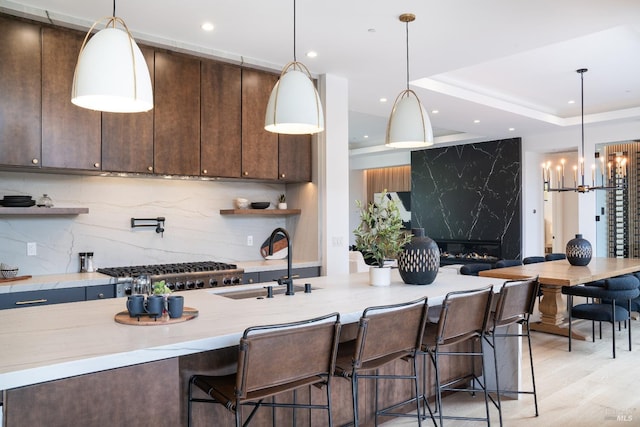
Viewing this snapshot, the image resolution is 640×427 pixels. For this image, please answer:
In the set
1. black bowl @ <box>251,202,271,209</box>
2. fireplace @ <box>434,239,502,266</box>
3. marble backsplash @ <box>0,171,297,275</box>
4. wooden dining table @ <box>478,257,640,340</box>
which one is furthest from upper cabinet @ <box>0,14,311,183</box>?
fireplace @ <box>434,239,502,266</box>

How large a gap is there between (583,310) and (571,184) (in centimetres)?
702

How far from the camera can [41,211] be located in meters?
Answer: 3.60

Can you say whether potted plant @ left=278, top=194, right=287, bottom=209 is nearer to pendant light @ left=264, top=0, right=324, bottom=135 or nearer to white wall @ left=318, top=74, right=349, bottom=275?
white wall @ left=318, top=74, right=349, bottom=275

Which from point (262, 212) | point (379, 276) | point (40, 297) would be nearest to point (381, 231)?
point (379, 276)

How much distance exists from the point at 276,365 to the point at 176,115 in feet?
9.76

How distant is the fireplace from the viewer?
9.60 meters

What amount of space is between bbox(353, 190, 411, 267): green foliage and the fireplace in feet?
23.4

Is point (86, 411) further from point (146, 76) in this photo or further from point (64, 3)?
point (64, 3)

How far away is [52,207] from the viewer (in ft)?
12.5

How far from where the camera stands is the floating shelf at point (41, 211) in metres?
3.45

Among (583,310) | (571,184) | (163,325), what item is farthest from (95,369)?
(571,184)

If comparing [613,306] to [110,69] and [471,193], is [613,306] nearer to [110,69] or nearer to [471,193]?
[110,69]

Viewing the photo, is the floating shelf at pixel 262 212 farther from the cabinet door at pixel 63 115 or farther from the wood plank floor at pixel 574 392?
the wood plank floor at pixel 574 392

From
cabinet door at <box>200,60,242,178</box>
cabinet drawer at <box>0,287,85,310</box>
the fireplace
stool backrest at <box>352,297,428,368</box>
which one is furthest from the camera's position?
the fireplace
